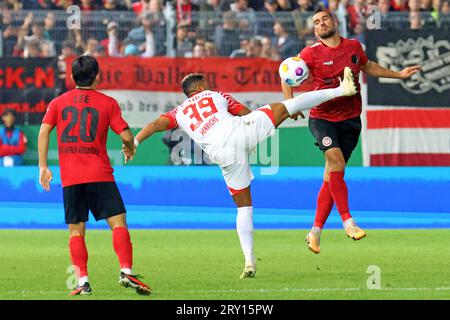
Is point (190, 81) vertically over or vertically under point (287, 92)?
over

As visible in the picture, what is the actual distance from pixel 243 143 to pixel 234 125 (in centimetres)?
19

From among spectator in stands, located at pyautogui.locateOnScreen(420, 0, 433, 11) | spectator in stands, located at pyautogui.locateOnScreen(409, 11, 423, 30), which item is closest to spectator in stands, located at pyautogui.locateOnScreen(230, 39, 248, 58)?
spectator in stands, located at pyautogui.locateOnScreen(409, 11, 423, 30)

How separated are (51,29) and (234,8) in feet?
10.4

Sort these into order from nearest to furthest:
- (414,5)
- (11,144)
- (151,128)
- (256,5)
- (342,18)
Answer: (151,128), (11,144), (342,18), (414,5), (256,5)

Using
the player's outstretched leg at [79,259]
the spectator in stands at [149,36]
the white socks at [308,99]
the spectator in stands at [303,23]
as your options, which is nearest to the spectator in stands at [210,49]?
the spectator in stands at [149,36]

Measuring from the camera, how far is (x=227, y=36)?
65.3 ft

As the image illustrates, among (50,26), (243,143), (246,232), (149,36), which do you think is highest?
(50,26)

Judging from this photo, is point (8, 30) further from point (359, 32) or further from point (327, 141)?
point (327, 141)

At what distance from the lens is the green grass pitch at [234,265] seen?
10.1 meters

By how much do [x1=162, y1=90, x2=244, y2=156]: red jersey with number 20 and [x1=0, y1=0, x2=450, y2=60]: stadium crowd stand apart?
8.20 m

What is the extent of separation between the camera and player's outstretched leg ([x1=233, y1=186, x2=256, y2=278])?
11.2 m

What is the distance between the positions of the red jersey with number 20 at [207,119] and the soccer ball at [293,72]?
1049mm

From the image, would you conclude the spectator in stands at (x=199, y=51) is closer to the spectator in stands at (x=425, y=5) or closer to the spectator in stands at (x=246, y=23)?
the spectator in stands at (x=246, y=23)

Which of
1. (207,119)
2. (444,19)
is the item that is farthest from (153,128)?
(444,19)
